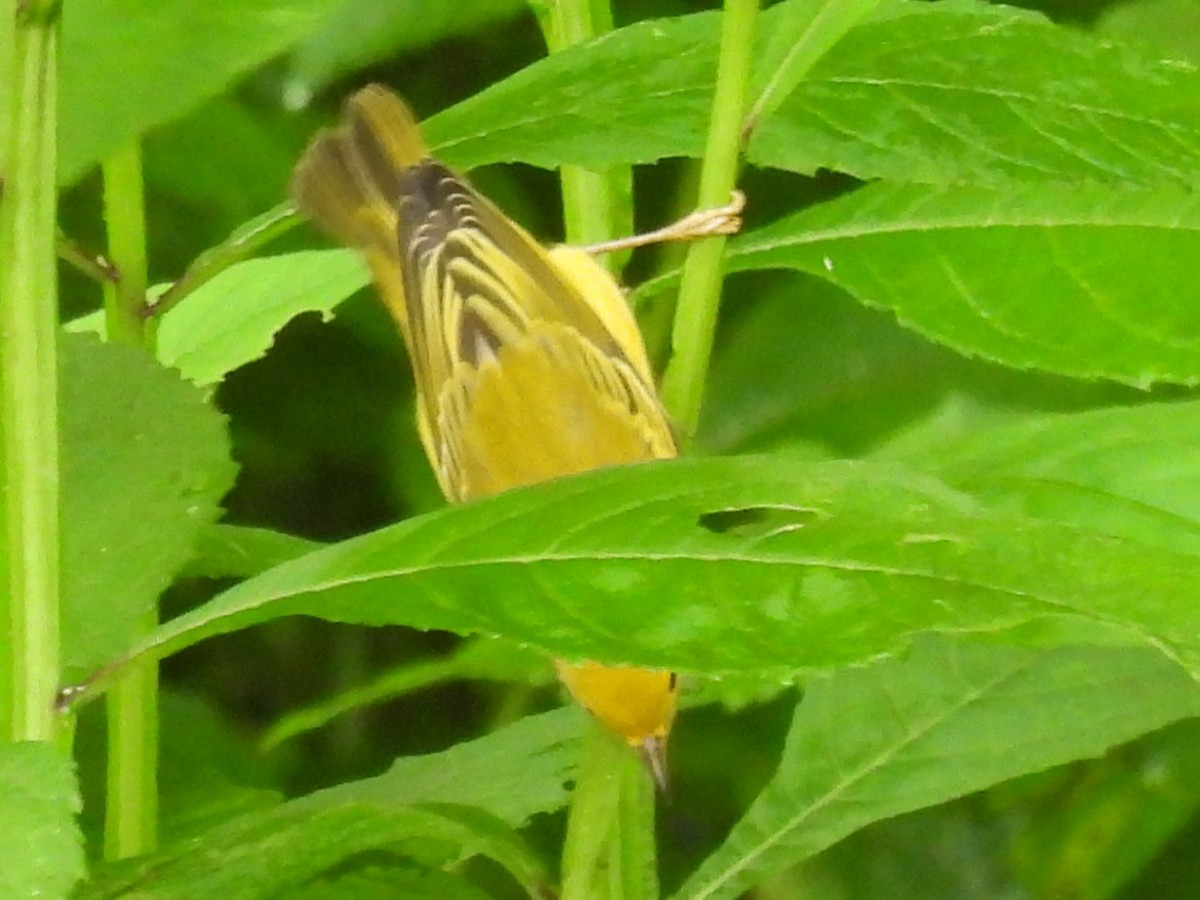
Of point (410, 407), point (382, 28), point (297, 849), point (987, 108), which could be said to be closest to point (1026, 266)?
point (987, 108)

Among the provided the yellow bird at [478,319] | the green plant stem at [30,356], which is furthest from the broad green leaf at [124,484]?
the yellow bird at [478,319]

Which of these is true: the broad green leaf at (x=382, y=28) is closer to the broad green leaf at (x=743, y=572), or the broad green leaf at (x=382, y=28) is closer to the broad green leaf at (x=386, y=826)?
the broad green leaf at (x=386, y=826)

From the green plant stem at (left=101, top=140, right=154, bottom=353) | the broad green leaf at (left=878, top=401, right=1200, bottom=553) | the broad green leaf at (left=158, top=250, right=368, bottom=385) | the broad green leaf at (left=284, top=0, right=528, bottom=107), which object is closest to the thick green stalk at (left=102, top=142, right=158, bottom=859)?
the green plant stem at (left=101, top=140, right=154, bottom=353)

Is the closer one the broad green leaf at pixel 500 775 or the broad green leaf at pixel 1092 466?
the broad green leaf at pixel 1092 466

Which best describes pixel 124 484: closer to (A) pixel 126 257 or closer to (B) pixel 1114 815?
(A) pixel 126 257

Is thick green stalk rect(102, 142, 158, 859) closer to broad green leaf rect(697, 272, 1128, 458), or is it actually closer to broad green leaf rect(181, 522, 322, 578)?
broad green leaf rect(181, 522, 322, 578)

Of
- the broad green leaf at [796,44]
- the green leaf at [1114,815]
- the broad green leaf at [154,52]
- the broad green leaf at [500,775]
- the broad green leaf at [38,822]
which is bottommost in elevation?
the green leaf at [1114,815]

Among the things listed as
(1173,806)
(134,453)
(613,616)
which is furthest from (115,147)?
(1173,806)
